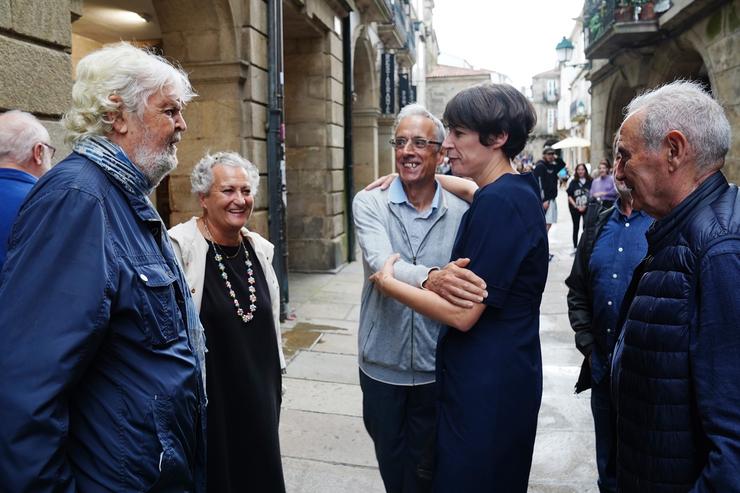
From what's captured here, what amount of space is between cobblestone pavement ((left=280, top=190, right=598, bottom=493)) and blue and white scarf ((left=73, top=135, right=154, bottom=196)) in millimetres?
2416

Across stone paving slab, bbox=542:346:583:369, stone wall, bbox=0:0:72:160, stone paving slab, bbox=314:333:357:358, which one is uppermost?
stone wall, bbox=0:0:72:160

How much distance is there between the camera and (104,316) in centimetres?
142

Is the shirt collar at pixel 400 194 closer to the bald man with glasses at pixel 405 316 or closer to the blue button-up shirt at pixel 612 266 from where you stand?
the bald man with glasses at pixel 405 316

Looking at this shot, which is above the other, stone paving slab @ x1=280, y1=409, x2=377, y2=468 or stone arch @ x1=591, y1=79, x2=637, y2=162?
stone arch @ x1=591, y1=79, x2=637, y2=162

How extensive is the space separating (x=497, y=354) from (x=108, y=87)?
141 centimetres

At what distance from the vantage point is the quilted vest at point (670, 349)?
1.44 meters

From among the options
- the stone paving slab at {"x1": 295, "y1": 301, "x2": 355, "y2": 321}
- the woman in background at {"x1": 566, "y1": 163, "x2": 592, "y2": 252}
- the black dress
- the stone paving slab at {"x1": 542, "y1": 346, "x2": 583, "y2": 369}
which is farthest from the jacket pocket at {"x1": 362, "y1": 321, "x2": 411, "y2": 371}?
the woman in background at {"x1": 566, "y1": 163, "x2": 592, "y2": 252}

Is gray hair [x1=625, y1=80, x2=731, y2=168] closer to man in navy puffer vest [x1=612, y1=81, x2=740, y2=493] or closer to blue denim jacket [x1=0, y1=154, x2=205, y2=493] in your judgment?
man in navy puffer vest [x1=612, y1=81, x2=740, y2=493]

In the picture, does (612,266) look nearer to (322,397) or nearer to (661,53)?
(322,397)

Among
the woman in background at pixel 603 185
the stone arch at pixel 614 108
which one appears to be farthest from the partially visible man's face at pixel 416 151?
the stone arch at pixel 614 108

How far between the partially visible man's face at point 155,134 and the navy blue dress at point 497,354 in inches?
38.1

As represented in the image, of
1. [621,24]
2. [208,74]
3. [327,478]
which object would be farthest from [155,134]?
[621,24]

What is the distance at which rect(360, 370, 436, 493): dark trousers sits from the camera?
8.13ft

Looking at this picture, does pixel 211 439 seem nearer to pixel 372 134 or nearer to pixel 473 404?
pixel 473 404
